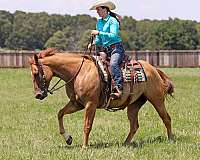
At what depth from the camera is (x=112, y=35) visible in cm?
998

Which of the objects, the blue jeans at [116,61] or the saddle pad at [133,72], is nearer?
the blue jeans at [116,61]

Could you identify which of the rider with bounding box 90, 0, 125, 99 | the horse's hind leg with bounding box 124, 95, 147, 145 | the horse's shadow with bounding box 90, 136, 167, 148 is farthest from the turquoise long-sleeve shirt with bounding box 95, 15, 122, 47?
the horse's shadow with bounding box 90, 136, 167, 148

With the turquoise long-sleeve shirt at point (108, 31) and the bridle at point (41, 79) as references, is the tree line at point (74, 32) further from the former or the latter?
the bridle at point (41, 79)

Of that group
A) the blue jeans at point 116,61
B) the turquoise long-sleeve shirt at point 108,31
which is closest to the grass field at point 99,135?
the blue jeans at point 116,61

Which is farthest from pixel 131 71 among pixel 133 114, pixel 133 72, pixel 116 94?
pixel 133 114

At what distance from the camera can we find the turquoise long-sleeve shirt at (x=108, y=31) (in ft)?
32.8

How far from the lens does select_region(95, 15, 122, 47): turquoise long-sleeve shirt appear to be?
32.8ft

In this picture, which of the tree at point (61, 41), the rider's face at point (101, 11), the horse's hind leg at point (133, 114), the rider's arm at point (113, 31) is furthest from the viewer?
the tree at point (61, 41)

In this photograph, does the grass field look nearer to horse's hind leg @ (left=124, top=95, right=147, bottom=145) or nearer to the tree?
horse's hind leg @ (left=124, top=95, right=147, bottom=145)

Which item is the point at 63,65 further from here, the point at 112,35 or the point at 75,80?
the point at 112,35

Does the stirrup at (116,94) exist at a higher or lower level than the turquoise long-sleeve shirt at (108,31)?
lower

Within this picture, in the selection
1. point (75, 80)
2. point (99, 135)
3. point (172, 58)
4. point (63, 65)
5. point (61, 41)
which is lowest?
point (99, 135)

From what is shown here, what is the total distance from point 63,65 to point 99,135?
2.53 meters

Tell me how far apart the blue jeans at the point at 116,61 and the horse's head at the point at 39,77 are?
1.31 metres
